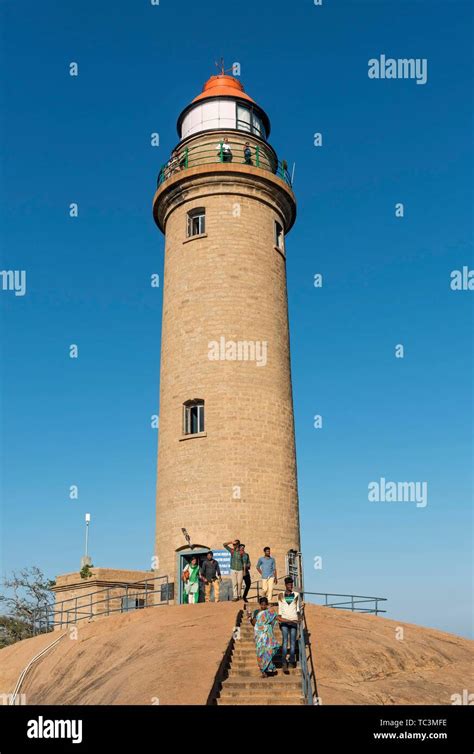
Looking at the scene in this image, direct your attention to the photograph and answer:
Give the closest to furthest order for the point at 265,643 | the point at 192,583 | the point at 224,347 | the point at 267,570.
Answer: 1. the point at 265,643
2. the point at 267,570
3. the point at 192,583
4. the point at 224,347

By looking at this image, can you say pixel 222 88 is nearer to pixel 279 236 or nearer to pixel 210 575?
pixel 279 236

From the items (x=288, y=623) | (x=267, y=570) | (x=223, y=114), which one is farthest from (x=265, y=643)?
(x=223, y=114)

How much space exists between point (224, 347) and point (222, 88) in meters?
11.9

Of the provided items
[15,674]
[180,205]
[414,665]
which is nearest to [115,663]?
[15,674]

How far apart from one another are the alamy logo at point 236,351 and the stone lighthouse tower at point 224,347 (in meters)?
0.04

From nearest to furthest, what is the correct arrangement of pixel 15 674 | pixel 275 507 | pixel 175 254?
1. pixel 15 674
2. pixel 275 507
3. pixel 175 254

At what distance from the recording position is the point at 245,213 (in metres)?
26.5

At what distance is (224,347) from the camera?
2470 centimetres

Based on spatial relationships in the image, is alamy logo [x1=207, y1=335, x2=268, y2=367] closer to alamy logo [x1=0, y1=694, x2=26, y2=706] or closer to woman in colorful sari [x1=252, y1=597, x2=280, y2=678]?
alamy logo [x1=0, y1=694, x2=26, y2=706]

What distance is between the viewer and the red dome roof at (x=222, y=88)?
1137 inches
